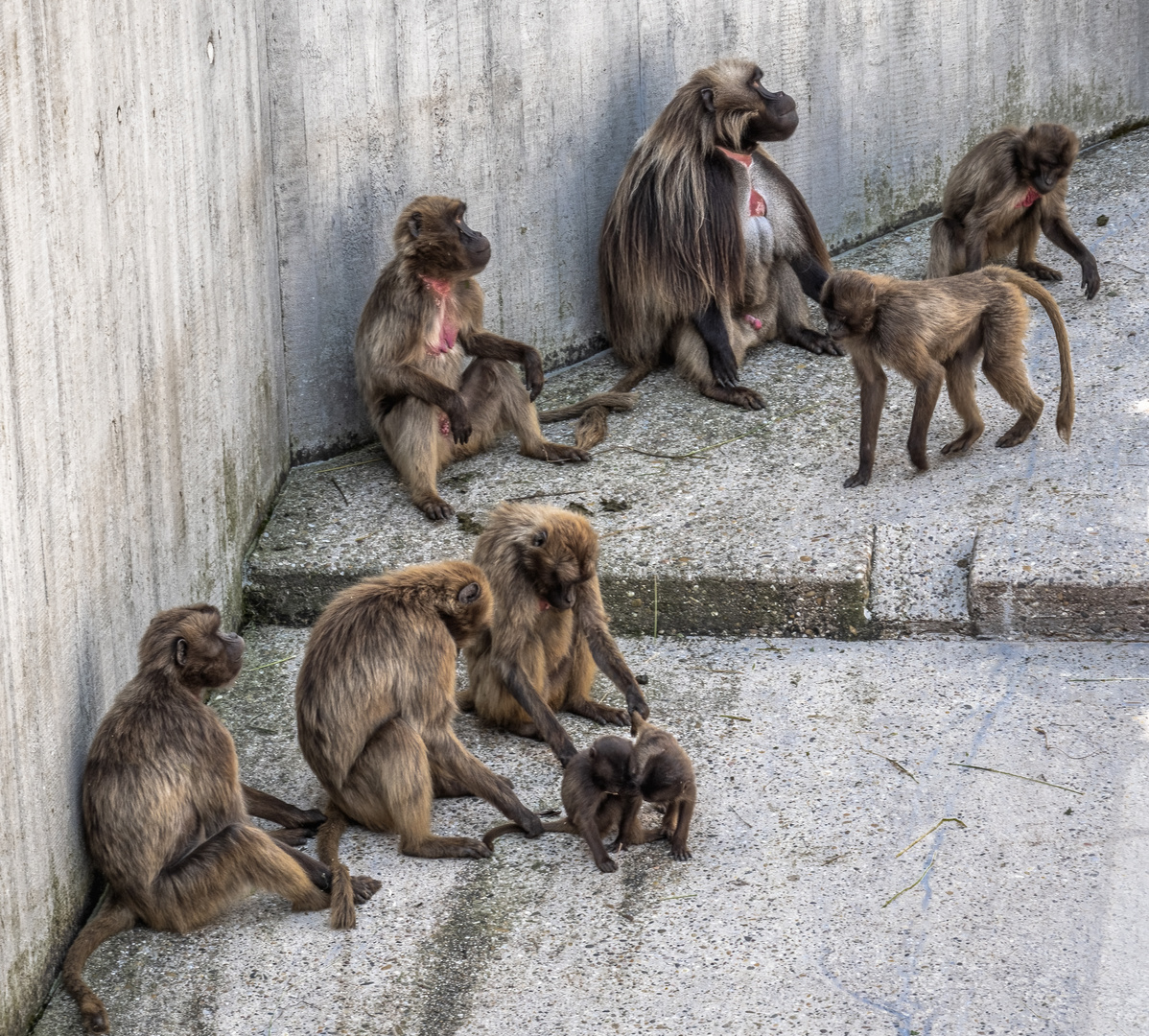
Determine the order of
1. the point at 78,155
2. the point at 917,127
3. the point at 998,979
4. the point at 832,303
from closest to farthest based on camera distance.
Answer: the point at 998,979
the point at 78,155
the point at 832,303
the point at 917,127

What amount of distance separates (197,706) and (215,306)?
71.1 inches

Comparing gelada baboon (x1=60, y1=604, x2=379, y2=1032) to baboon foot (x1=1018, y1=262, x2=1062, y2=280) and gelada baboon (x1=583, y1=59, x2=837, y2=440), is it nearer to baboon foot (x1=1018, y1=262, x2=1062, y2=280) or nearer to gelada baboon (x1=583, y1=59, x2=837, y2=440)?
gelada baboon (x1=583, y1=59, x2=837, y2=440)

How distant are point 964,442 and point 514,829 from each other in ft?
8.68

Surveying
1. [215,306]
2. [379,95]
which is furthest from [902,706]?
[379,95]

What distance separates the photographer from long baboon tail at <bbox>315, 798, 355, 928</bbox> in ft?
12.6

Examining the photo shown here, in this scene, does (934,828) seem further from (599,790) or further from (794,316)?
(794,316)

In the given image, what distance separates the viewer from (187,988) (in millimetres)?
3605

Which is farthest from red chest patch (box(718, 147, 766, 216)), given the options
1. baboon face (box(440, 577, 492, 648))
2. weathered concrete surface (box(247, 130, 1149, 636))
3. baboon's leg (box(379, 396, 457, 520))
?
baboon face (box(440, 577, 492, 648))

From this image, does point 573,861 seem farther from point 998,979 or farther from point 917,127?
point 917,127

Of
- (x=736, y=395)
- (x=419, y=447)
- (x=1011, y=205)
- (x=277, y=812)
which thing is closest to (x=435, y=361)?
(x=419, y=447)

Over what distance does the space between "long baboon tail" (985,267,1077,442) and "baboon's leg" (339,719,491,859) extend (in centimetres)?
291

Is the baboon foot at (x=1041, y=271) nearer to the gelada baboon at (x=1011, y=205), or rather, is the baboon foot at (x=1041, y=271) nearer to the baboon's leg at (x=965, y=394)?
the gelada baboon at (x=1011, y=205)

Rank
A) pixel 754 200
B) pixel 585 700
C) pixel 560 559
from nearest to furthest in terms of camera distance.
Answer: pixel 560 559
pixel 585 700
pixel 754 200

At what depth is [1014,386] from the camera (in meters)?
5.70
